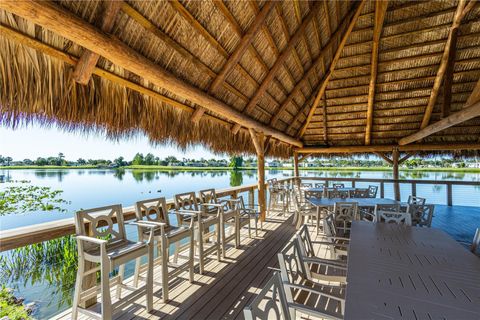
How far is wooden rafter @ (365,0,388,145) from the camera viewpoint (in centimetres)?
525

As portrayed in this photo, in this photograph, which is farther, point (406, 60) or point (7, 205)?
point (7, 205)

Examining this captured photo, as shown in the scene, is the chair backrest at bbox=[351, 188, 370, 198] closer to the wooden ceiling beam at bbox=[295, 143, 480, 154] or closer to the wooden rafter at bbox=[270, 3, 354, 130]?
the wooden rafter at bbox=[270, 3, 354, 130]

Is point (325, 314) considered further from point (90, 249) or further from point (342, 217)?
point (342, 217)

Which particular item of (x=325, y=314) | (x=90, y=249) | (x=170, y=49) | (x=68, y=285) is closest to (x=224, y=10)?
(x=170, y=49)

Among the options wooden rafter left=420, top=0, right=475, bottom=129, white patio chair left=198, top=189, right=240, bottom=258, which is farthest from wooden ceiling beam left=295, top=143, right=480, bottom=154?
white patio chair left=198, top=189, right=240, bottom=258

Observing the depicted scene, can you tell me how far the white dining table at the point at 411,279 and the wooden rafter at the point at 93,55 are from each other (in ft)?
9.08

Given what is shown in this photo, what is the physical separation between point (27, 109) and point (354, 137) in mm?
9563

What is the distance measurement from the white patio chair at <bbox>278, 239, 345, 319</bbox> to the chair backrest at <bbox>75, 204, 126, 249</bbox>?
68.0 inches

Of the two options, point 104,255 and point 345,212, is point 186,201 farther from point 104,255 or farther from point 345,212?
point 345,212

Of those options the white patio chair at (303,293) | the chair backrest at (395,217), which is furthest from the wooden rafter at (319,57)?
the white patio chair at (303,293)

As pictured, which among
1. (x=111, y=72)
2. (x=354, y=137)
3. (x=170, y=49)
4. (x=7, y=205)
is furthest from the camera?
(x=354, y=137)

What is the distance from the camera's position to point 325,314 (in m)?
1.27

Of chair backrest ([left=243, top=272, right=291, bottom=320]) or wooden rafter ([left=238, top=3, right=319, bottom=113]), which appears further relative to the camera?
wooden rafter ([left=238, top=3, right=319, bottom=113])

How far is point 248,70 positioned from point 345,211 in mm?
3131
